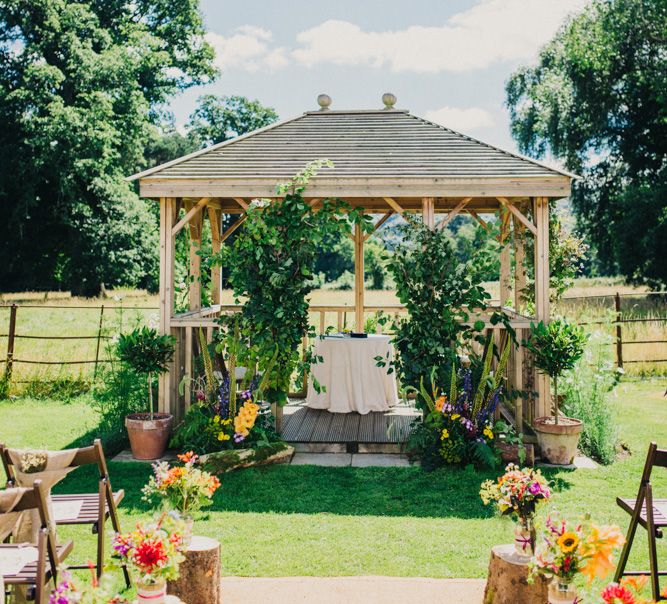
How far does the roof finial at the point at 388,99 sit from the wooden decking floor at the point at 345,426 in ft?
14.0

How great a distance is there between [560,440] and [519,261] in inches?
115

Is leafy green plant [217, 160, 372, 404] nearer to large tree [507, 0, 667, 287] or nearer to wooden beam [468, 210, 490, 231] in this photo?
wooden beam [468, 210, 490, 231]

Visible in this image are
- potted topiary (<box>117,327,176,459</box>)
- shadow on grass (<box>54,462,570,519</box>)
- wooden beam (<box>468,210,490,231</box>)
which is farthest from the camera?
wooden beam (<box>468,210,490,231</box>)

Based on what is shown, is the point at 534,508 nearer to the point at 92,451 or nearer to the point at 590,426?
the point at 92,451

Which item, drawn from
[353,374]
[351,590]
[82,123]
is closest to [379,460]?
[353,374]

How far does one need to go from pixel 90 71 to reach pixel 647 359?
18.3 meters

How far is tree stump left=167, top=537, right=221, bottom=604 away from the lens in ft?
12.2

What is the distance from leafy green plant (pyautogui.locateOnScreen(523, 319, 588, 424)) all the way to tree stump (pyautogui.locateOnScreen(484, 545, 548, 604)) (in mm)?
3291

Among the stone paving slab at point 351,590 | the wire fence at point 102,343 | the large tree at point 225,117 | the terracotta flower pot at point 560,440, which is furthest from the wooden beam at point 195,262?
the large tree at point 225,117

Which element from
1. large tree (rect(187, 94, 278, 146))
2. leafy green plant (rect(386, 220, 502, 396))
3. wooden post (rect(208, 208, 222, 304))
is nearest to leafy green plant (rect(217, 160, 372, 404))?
leafy green plant (rect(386, 220, 502, 396))

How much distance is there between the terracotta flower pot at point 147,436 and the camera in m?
7.12

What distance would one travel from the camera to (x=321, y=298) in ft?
86.1

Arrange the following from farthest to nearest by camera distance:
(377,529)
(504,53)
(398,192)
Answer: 1. (504,53)
2. (398,192)
3. (377,529)

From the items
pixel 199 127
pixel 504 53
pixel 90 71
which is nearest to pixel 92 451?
pixel 90 71
